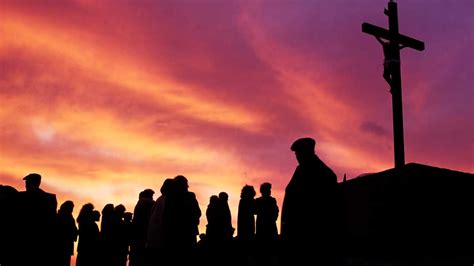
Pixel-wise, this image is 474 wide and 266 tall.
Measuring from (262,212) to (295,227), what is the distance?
229 inches

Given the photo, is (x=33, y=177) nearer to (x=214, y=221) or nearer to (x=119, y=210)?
(x=214, y=221)

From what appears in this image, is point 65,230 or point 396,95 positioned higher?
point 396,95

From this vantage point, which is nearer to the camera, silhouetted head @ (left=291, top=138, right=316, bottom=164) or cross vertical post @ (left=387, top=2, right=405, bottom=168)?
silhouetted head @ (left=291, top=138, right=316, bottom=164)

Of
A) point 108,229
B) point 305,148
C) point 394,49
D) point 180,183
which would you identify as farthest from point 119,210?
point 305,148

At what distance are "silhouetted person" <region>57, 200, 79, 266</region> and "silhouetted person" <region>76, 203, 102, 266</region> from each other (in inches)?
15.4

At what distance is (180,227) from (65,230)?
479cm

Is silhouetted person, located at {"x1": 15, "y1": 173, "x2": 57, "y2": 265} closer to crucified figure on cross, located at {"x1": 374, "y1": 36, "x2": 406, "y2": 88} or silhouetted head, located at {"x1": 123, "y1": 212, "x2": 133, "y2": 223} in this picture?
silhouetted head, located at {"x1": 123, "y1": 212, "x2": 133, "y2": 223}

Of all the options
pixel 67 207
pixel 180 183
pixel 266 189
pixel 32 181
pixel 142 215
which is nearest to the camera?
pixel 180 183

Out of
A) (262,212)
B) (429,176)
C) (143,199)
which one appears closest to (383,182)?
(429,176)

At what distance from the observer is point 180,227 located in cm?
942

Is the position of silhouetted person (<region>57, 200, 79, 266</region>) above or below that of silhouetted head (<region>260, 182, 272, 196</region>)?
below

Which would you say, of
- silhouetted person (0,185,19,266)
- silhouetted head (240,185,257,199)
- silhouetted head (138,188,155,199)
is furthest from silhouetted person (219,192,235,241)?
silhouetted person (0,185,19,266)

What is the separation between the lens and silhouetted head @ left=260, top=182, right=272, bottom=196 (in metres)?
12.0

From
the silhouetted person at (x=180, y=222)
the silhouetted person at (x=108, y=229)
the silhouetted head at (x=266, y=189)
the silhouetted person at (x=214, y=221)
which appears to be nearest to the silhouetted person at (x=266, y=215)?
the silhouetted head at (x=266, y=189)
